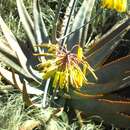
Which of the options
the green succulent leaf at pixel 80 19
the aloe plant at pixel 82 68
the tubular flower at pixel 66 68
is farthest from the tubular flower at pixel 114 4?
the green succulent leaf at pixel 80 19

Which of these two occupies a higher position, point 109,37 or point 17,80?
point 109,37

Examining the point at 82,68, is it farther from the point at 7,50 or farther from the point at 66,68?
the point at 66,68

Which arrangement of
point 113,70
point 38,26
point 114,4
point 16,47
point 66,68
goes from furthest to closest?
1. point 38,26
2. point 16,47
3. point 113,70
4. point 66,68
5. point 114,4

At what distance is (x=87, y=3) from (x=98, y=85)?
782 mm

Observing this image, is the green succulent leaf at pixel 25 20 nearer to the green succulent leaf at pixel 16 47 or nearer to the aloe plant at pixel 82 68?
the aloe plant at pixel 82 68

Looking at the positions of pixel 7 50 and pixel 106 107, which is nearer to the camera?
pixel 106 107

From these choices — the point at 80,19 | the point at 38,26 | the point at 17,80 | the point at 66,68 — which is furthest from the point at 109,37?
the point at 66,68

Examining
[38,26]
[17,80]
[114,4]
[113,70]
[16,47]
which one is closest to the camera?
[114,4]

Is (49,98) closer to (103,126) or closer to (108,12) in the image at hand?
(103,126)

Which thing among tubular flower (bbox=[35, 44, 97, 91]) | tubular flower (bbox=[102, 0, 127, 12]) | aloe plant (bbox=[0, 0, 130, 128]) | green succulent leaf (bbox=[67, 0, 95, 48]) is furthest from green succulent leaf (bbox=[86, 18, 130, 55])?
tubular flower (bbox=[102, 0, 127, 12])

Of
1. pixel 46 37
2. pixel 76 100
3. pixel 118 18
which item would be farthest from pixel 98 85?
pixel 118 18

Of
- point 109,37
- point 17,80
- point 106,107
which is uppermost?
point 109,37

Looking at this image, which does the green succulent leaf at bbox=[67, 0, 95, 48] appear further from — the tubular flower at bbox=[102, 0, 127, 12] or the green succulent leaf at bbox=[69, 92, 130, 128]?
the tubular flower at bbox=[102, 0, 127, 12]

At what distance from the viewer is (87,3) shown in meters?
3.98
